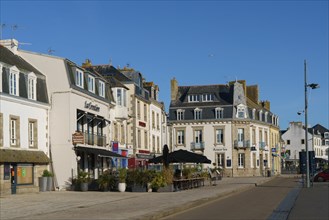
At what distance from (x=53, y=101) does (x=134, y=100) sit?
1479 cm

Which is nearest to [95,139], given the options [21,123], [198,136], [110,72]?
[21,123]

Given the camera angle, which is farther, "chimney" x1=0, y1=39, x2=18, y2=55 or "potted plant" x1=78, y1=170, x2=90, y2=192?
"chimney" x1=0, y1=39, x2=18, y2=55

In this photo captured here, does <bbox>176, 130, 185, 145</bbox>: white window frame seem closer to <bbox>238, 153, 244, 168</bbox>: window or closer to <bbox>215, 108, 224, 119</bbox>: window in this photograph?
<bbox>215, 108, 224, 119</bbox>: window

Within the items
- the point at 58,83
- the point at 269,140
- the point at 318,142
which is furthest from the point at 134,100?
the point at 318,142

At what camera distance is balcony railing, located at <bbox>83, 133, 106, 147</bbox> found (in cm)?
3756

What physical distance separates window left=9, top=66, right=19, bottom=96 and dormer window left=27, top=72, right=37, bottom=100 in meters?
1.43

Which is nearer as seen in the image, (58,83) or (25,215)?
(25,215)

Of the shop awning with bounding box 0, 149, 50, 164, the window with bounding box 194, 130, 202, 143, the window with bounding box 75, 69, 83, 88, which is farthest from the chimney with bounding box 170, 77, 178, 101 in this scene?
the shop awning with bounding box 0, 149, 50, 164

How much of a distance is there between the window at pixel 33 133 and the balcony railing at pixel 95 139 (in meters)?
4.42

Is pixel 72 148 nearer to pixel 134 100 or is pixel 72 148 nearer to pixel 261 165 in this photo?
pixel 134 100

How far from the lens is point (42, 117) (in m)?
33.8

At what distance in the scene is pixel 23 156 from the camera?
101ft

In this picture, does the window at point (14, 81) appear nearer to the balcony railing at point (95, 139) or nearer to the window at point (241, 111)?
the balcony railing at point (95, 139)

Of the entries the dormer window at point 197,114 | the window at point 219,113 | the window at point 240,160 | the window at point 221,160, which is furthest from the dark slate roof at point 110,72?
the window at point 240,160
